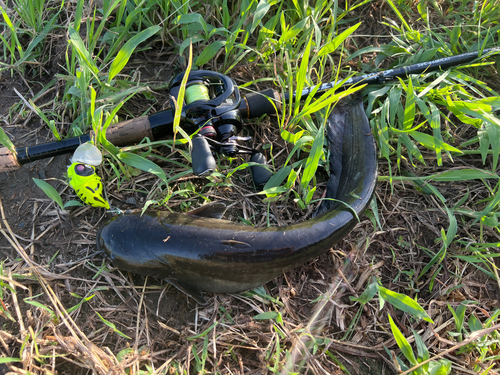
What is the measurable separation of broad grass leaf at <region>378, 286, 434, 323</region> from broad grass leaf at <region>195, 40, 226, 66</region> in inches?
81.6

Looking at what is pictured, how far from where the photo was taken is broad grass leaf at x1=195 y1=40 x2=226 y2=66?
2.67 m

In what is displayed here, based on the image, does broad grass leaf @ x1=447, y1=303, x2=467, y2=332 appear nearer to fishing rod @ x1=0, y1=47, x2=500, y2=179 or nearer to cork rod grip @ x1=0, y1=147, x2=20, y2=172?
fishing rod @ x1=0, y1=47, x2=500, y2=179

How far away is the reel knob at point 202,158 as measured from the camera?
201cm

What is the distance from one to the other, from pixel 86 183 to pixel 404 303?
81.4 inches

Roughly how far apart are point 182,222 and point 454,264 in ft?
6.46

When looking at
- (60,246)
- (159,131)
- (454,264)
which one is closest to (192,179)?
(159,131)

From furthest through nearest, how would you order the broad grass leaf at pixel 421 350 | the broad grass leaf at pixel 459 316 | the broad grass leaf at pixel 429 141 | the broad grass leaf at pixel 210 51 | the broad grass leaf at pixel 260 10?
the broad grass leaf at pixel 210 51
the broad grass leaf at pixel 260 10
the broad grass leaf at pixel 429 141
the broad grass leaf at pixel 459 316
the broad grass leaf at pixel 421 350

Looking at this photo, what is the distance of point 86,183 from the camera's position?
2.10 meters

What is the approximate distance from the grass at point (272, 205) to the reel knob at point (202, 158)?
28 centimetres

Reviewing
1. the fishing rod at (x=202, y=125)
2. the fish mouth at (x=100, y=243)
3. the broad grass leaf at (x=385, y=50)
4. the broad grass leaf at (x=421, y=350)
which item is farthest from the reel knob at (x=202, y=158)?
the broad grass leaf at (x=385, y=50)

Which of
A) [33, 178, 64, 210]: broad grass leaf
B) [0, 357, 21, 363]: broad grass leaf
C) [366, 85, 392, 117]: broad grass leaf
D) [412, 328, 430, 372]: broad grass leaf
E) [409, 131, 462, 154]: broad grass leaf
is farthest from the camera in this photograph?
[366, 85, 392, 117]: broad grass leaf

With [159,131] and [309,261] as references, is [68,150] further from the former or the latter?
[309,261]

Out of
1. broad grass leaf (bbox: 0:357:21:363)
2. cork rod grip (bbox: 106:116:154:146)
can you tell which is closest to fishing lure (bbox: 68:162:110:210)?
cork rod grip (bbox: 106:116:154:146)

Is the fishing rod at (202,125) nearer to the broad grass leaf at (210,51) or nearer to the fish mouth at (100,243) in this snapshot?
the broad grass leaf at (210,51)
